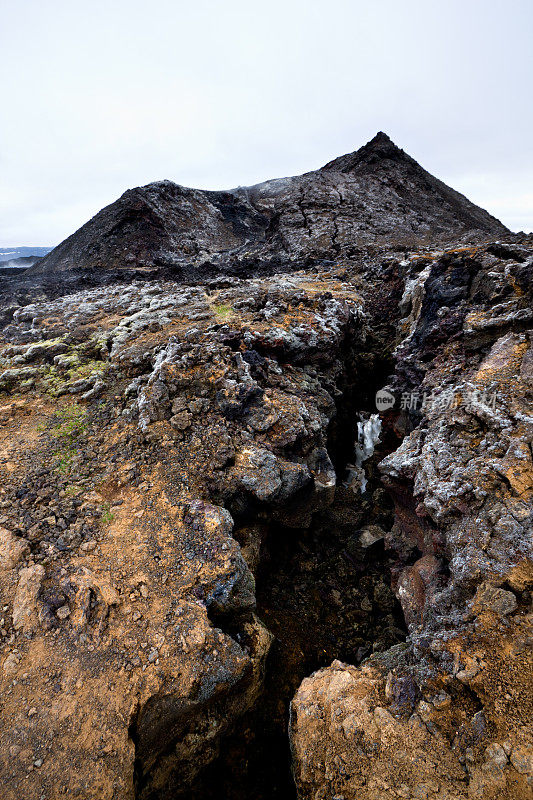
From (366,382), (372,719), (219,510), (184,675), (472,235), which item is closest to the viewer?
(372,719)

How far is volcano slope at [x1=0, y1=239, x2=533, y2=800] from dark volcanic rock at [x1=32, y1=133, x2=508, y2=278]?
9.43 metres

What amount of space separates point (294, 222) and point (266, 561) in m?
18.3

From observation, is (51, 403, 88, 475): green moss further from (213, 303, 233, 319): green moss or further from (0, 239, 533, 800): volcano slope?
(213, 303, 233, 319): green moss

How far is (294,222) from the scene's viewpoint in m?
19.2

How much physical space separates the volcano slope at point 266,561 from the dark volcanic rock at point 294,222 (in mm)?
9431

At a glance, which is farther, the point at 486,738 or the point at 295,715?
the point at 295,715

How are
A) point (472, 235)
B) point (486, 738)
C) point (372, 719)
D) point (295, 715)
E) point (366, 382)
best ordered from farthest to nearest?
point (472, 235) → point (366, 382) → point (295, 715) → point (372, 719) → point (486, 738)

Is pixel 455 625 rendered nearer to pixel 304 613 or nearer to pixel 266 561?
pixel 304 613

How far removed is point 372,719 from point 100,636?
287 cm

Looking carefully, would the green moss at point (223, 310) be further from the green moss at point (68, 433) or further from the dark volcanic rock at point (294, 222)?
the dark volcanic rock at point (294, 222)

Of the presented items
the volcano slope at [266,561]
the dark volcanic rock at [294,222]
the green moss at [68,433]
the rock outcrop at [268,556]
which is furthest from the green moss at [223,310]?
the dark volcanic rock at [294,222]

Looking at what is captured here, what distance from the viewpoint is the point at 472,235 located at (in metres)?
14.4

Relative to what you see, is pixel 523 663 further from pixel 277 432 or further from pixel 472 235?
pixel 472 235

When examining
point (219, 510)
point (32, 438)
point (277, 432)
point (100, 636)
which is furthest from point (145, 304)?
point (100, 636)
